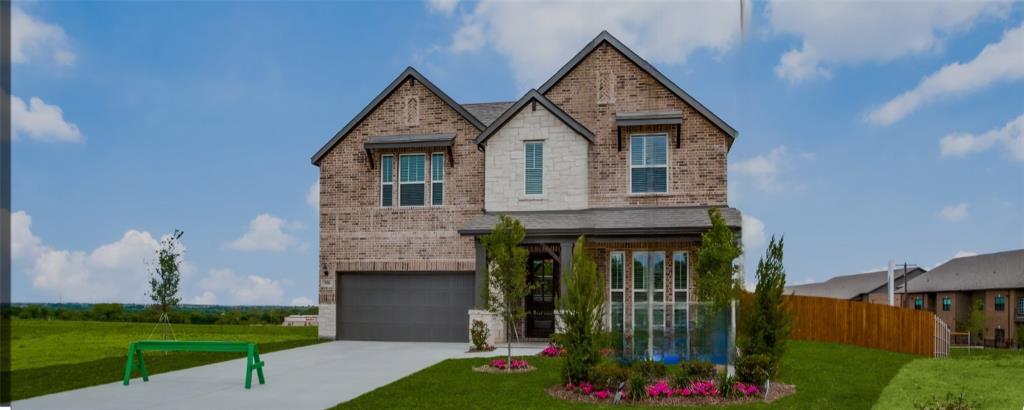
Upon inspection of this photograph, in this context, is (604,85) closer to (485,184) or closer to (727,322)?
(485,184)

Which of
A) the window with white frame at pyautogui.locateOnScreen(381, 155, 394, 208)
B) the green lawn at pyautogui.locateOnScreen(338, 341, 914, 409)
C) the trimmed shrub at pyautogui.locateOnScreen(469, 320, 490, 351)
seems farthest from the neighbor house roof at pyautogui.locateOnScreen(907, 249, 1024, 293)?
the window with white frame at pyautogui.locateOnScreen(381, 155, 394, 208)

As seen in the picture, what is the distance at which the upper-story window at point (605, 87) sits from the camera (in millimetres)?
Answer: 22719

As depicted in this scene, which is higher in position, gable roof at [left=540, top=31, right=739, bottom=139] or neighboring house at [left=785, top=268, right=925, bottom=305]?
gable roof at [left=540, top=31, right=739, bottom=139]

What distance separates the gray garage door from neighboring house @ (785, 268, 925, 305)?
40.4 m

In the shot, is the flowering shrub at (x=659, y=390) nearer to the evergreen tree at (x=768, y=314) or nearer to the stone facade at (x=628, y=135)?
the evergreen tree at (x=768, y=314)

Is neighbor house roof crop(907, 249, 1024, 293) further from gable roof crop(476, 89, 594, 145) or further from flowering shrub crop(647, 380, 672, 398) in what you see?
flowering shrub crop(647, 380, 672, 398)

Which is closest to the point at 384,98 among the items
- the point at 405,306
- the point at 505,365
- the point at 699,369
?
the point at 405,306

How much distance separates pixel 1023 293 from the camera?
156ft

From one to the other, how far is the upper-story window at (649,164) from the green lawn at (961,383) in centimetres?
770

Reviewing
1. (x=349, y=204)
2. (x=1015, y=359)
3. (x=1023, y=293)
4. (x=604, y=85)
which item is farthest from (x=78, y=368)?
(x=1023, y=293)

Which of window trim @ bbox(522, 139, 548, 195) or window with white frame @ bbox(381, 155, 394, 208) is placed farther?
window with white frame @ bbox(381, 155, 394, 208)

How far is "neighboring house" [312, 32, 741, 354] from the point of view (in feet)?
70.7

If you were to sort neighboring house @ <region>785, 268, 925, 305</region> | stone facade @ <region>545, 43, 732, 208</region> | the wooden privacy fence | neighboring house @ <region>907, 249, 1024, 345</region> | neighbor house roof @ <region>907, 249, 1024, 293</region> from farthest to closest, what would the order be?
neighboring house @ <region>785, 268, 925, 305</region>, neighbor house roof @ <region>907, 249, 1024, 293</region>, neighboring house @ <region>907, 249, 1024, 345</region>, the wooden privacy fence, stone facade @ <region>545, 43, 732, 208</region>

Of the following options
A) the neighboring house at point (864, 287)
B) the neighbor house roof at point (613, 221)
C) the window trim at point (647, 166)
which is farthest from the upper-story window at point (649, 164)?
the neighboring house at point (864, 287)
